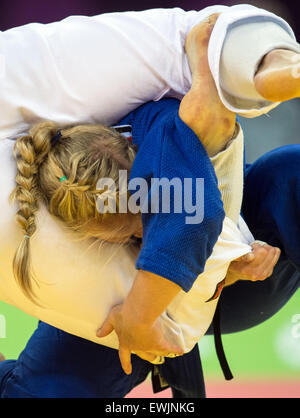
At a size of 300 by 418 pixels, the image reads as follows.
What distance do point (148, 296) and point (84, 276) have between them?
0.37ft

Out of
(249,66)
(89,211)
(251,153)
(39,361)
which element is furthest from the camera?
(251,153)

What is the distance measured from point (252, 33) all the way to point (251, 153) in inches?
18.4

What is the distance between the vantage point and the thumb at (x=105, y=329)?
2.45ft

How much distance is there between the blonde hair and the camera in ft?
2.21

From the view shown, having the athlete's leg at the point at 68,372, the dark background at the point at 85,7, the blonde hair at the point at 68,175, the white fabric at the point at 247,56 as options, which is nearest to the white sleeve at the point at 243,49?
the white fabric at the point at 247,56

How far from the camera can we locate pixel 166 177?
2.02ft

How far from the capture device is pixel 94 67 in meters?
0.70

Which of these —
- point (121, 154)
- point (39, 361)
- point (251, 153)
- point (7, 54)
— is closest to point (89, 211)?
point (121, 154)

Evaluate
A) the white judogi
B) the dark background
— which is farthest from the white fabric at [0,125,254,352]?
the dark background

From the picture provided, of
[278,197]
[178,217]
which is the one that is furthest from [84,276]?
[278,197]

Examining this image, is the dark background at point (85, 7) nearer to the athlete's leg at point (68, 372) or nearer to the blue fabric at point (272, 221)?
the blue fabric at point (272, 221)

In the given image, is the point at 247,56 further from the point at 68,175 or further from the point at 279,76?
the point at 68,175

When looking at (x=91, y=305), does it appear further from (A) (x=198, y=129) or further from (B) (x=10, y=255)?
(A) (x=198, y=129)

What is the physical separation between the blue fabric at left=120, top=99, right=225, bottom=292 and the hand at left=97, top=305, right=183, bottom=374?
0.09 metres
